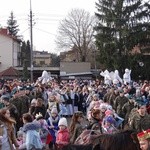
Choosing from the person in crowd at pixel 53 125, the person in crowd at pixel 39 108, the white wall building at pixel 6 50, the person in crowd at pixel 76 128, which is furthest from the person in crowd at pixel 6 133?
the white wall building at pixel 6 50

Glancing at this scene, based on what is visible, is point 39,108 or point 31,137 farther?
point 39,108

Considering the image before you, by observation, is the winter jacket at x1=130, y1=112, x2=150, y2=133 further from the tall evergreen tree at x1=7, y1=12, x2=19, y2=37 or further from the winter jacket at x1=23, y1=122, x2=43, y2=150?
the tall evergreen tree at x1=7, y1=12, x2=19, y2=37

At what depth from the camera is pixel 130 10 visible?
170 ft

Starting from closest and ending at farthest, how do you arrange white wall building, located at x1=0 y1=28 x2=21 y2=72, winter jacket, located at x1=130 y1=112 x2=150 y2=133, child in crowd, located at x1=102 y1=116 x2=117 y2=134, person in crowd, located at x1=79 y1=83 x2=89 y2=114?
child in crowd, located at x1=102 y1=116 x2=117 y2=134 < winter jacket, located at x1=130 y1=112 x2=150 y2=133 < person in crowd, located at x1=79 y1=83 x2=89 y2=114 < white wall building, located at x1=0 y1=28 x2=21 y2=72

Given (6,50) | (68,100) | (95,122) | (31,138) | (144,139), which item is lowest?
(68,100)

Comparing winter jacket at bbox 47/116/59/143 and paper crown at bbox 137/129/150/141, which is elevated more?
paper crown at bbox 137/129/150/141

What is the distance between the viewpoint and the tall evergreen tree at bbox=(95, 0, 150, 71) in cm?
4978

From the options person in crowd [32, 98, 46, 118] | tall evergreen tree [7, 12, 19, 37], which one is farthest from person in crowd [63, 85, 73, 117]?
tall evergreen tree [7, 12, 19, 37]

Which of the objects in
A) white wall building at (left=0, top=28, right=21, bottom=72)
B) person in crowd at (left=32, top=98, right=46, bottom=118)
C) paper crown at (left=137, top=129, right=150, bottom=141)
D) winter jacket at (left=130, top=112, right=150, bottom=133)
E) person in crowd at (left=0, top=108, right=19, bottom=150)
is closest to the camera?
paper crown at (left=137, top=129, right=150, bottom=141)

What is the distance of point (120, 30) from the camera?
5047 centimetres

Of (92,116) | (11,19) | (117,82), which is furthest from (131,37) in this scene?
(11,19)

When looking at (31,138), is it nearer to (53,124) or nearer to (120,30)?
(53,124)

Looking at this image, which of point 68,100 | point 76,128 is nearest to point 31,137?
Result: point 76,128

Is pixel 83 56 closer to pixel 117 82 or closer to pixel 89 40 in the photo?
pixel 89 40
